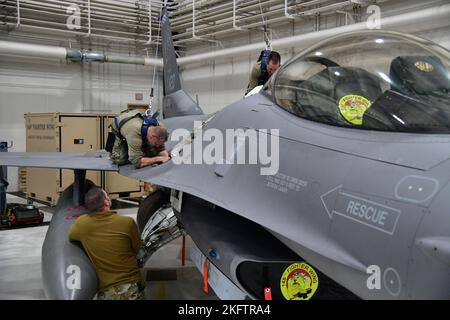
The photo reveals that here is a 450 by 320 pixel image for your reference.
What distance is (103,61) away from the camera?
1179 centimetres

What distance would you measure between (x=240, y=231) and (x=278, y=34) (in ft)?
25.0

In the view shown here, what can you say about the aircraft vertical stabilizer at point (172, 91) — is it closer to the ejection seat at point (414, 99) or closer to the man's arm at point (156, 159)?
the man's arm at point (156, 159)

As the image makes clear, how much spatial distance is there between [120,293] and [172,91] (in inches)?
179

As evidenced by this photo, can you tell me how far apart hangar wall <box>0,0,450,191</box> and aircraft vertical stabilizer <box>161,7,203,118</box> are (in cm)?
293

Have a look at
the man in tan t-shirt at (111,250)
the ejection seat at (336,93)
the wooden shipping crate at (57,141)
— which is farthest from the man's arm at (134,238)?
the wooden shipping crate at (57,141)

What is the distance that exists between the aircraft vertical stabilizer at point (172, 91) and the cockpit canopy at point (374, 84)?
3.80m

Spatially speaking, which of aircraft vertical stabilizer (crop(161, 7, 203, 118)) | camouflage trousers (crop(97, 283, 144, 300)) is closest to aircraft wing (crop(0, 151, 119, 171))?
aircraft vertical stabilizer (crop(161, 7, 203, 118))

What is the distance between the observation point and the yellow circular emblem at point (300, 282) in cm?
253

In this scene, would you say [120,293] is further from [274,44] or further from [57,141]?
[274,44]

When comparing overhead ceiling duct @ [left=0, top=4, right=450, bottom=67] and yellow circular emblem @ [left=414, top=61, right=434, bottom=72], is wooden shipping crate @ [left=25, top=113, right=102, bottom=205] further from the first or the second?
yellow circular emblem @ [left=414, top=61, right=434, bottom=72]

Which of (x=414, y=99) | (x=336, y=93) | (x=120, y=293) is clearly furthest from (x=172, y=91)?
(x=414, y=99)

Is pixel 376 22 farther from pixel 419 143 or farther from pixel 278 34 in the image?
pixel 419 143

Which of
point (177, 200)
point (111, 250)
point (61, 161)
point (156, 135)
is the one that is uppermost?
point (156, 135)

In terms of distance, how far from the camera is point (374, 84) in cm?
240
